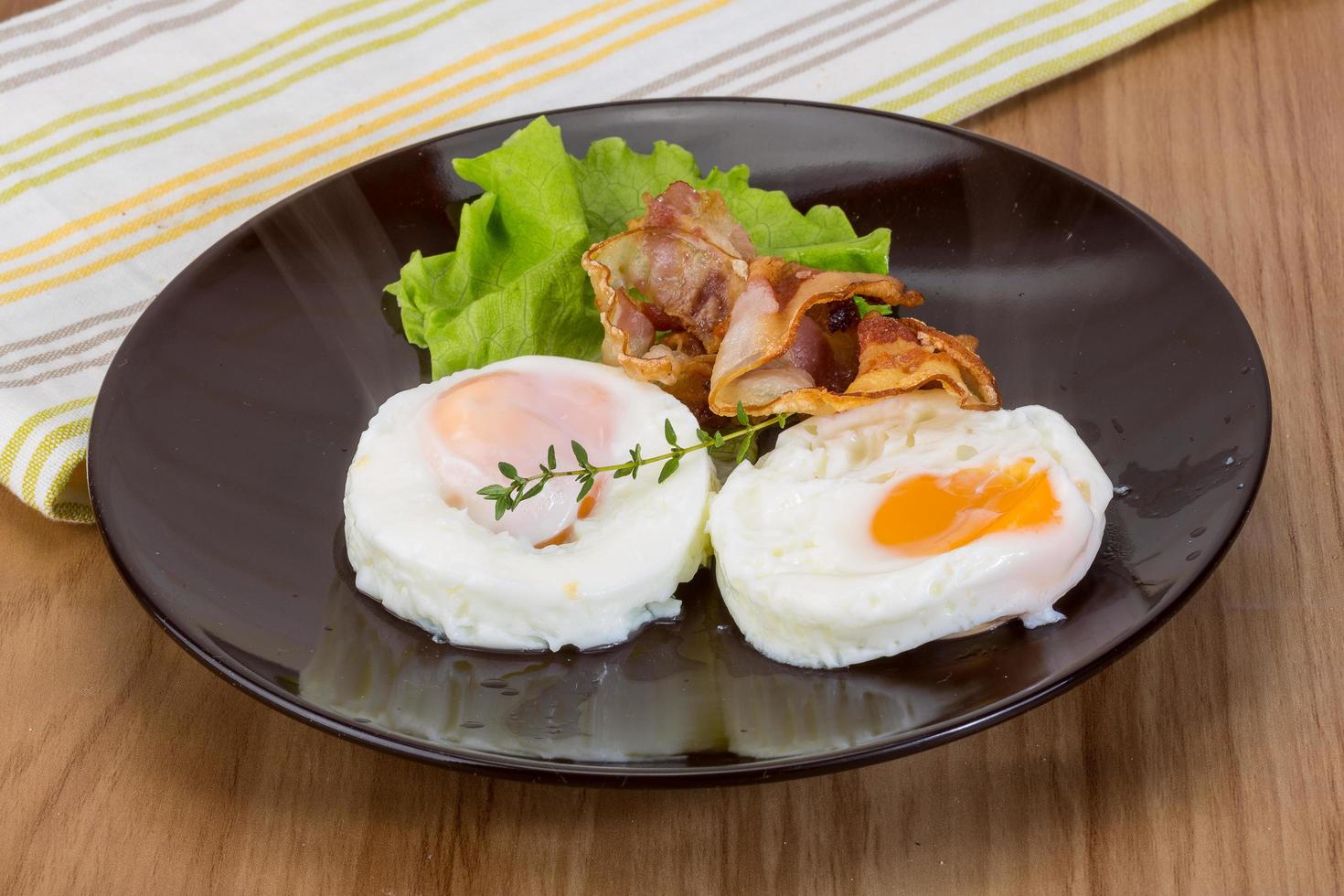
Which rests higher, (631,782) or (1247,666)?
(631,782)

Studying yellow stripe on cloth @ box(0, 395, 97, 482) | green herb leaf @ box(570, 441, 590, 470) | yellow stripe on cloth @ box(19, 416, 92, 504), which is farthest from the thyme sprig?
yellow stripe on cloth @ box(0, 395, 97, 482)

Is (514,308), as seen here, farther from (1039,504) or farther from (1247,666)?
(1247,666)

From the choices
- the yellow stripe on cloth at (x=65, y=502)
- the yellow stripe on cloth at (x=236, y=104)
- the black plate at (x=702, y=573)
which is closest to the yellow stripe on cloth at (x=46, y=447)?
the yellow stripe on cloth at (x=65, y=502)

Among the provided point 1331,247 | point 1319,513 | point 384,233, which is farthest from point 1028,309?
point 384,233

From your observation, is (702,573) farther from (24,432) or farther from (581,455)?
(24,432)

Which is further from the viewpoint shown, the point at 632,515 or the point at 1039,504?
the point at 632,515

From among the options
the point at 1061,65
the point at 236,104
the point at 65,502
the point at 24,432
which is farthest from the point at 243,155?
the point at 1061,65

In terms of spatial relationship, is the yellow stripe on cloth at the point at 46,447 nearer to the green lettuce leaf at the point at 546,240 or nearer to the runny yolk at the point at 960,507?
the green lettuce leaf at the point at 546,240

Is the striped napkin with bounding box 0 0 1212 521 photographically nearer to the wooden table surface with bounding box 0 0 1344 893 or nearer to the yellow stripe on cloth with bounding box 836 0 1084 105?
the yellow stripe on cloth with bounding box 836 0 1084 105
